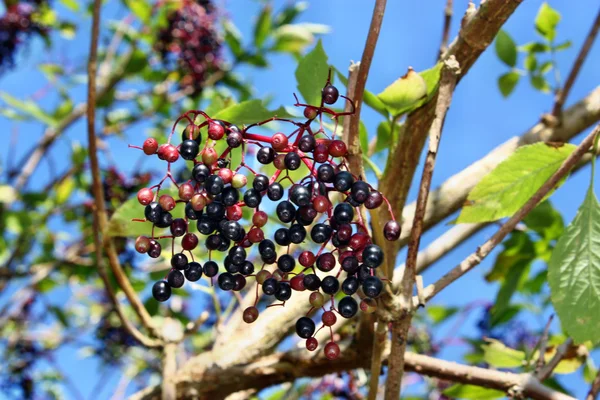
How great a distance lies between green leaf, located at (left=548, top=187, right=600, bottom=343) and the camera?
1.09 metres

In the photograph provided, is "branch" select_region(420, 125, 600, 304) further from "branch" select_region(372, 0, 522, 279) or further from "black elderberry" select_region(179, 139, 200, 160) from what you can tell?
"black elderberry" select_region(179, 139, 200, 160)

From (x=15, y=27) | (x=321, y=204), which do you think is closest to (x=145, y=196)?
(x=321, y=204)

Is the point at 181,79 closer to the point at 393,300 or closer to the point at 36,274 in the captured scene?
the point at 36,274

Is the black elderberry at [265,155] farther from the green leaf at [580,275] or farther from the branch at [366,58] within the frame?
the green leaf at [580,275]

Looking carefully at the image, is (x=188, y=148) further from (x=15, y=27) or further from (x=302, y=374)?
(x=15, y=27)

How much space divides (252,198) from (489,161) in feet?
3.18

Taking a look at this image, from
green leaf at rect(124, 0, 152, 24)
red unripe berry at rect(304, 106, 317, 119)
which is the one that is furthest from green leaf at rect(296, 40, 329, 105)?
green leaf at rect(124, 0, 152, 24)

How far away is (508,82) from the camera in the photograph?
2.32 m

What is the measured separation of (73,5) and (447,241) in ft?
8.97

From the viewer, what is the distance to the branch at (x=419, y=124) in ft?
3.72

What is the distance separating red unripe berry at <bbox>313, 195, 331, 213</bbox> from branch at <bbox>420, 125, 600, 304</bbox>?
10.8 inches

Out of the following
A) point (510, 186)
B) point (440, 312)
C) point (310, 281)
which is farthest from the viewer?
point (440, 312)

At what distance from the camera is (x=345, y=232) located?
37.0 inches

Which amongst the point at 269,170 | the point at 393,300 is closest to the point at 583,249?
the point at 393,300
